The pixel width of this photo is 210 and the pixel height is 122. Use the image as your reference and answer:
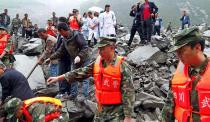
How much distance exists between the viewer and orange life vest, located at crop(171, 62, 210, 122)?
1756 millimetres

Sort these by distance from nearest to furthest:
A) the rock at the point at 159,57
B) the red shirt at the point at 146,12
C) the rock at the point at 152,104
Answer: the rock at the point at 152,104 → the red shirt at the point at 146,12 → the rock at the point at 159,57

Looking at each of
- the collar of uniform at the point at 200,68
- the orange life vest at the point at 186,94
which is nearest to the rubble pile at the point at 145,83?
the orange life vest at the point at 186,94

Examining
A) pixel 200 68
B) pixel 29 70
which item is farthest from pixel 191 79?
pixel 29 70

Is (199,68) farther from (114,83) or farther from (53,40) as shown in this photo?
(53,40)

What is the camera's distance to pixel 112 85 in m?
2.82

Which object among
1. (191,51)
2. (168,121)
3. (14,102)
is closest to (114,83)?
(168,121)

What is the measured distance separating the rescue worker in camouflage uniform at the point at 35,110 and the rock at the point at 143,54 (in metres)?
5.23

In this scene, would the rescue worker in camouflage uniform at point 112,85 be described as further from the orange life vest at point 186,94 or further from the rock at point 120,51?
the rock at point 120,51

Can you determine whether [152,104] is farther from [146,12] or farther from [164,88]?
[146,12]

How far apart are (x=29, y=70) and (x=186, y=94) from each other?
7338 mm

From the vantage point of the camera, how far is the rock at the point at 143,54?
8.12 meters

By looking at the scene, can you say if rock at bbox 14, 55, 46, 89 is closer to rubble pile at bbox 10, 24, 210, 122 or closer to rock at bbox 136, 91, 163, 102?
rubble pile at bbox 10, 24, 210, 122

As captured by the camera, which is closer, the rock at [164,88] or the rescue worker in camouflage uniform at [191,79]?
the rescue worker in camouflage uniform at [191,79]

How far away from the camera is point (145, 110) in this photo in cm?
504
